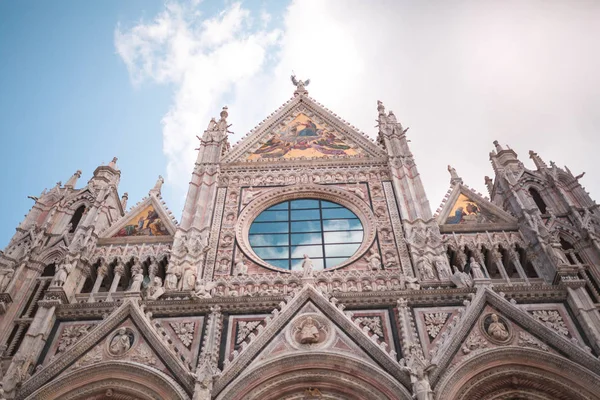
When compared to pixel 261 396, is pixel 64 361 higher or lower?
higher

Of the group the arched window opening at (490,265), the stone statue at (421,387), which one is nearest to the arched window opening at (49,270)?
the stone statue at (421,387)

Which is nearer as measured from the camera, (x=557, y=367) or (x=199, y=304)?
(x=557, y=367)

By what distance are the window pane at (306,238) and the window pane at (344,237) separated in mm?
222

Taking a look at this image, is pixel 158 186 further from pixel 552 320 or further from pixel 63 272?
pixel 552 320

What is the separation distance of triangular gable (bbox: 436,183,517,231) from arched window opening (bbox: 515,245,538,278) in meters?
0.81

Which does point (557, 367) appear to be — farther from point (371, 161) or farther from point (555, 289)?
point (371, 161)

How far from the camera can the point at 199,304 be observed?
Answer: 492 inches

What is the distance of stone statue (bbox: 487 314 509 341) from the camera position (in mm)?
11492

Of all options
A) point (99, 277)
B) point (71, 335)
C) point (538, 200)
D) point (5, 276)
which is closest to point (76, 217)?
point (5, 276)

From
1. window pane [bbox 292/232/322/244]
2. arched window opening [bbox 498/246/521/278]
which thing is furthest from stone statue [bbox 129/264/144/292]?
arched window opening [bbox 498/246/521/278]

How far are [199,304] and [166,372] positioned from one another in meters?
1.79

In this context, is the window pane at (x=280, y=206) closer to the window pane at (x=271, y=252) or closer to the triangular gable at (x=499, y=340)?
the window pane at (x=271, y=252)

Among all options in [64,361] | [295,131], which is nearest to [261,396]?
[64,361]

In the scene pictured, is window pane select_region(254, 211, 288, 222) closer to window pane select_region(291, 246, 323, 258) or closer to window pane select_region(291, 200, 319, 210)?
window pane select_region(291, 200, 319, 210)
